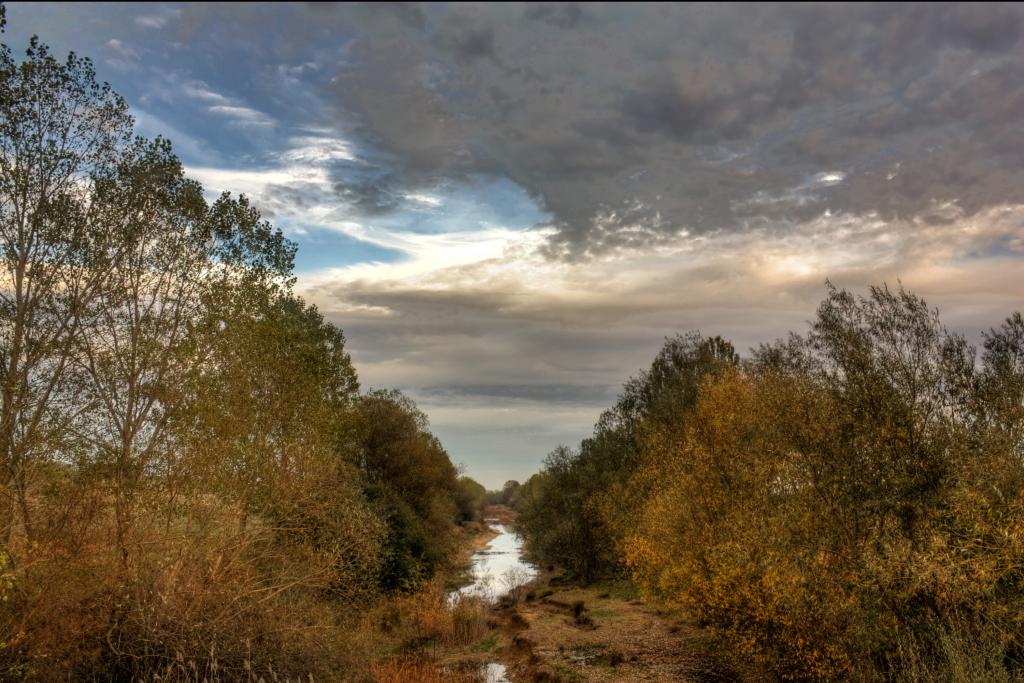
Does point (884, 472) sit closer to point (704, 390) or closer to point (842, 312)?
point (842, 312)

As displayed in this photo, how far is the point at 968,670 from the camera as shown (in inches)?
533

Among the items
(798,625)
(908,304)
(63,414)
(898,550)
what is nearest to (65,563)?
(63,414)

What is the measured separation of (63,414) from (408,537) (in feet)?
78.4

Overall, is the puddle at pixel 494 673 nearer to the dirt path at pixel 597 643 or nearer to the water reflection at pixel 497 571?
the dirt path at pixel 597 643

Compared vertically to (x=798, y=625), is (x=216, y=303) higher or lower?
higher

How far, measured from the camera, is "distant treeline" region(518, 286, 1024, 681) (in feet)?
47.8

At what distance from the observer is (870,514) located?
17062mm

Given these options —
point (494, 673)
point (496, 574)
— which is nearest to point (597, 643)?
point (494, 673)

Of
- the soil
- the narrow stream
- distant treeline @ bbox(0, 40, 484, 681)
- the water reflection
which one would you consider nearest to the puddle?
the narrow stream

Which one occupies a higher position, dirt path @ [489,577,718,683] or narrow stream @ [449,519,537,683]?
dirt path @ [489,577,718,683]

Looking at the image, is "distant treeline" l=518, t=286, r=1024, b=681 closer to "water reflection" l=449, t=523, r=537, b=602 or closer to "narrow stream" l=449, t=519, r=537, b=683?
"narrow stream" l=449, t=519, r=537, b=683

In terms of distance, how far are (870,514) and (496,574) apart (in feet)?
158

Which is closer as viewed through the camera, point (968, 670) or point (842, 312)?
point (968, 670)

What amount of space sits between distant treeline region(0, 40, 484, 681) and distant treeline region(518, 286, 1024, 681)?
11.5 metres
